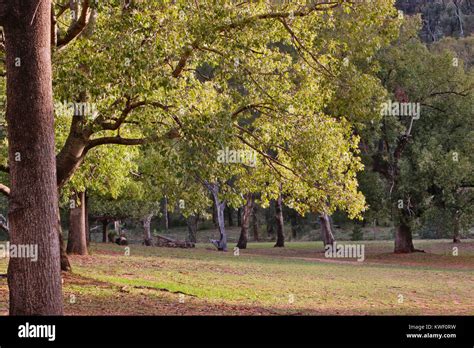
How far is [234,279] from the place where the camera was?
926 inches

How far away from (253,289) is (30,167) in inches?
475

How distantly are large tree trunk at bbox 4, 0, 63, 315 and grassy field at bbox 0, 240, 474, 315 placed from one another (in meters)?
3.68

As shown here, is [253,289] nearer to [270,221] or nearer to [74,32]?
[74,32]

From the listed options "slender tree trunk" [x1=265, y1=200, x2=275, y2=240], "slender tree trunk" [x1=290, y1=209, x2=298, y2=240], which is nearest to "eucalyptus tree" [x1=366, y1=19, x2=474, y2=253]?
"slender tree trunk" [x1=290, y1=209, x2=298, y2=240]

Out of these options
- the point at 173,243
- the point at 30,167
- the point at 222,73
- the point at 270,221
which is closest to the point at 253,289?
the point at 222,73

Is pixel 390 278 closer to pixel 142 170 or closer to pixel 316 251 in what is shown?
pixel 142 170

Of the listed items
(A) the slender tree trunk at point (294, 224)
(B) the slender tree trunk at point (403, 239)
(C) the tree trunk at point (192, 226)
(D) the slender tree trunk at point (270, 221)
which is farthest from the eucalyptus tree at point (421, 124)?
(D) the slender tree trunk at point (270, 221)

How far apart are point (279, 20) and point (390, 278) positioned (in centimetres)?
1428

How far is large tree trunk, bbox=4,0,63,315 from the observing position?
381 inches

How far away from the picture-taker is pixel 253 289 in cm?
2045

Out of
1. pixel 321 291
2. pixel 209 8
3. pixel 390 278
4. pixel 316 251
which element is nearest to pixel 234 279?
pixel 321 291

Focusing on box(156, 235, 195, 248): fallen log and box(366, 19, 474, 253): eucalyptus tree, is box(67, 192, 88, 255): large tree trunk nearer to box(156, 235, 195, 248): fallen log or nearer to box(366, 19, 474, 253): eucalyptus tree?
box(366, 19, 474, 253): eucalyptus tree

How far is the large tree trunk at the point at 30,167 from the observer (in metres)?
9.68

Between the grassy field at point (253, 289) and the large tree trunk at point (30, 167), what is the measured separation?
3681 millimetres
